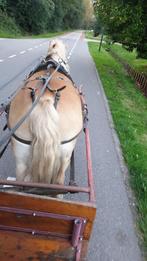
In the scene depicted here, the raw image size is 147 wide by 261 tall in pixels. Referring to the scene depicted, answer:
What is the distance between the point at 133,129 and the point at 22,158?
5846 millimetres

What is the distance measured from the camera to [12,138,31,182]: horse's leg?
3.67 metres

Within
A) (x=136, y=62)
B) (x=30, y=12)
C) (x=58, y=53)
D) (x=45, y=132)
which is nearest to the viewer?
(x=45, y=132)

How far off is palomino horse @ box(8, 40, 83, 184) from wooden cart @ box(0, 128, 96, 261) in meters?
0.79

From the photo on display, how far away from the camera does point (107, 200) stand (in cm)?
530

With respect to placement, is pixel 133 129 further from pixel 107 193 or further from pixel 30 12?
pixel 30 12

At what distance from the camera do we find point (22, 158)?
3746mm

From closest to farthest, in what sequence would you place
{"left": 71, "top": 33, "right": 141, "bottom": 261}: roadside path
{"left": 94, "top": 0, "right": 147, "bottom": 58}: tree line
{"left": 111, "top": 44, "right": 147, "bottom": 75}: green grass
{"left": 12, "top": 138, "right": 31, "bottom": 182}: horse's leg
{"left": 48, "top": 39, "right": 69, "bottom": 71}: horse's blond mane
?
1. {"left": 12, "top": 138, "right": 31, "bottom": 182}: horse's leg
2. {"left": 71, "top": 33, "right": 141, "bottom": 261}: roadside path
3. {"left": 48, "top": 39, "right": 69, "bottom": 71}: horse's blond mane
4. {"left": 94, "top": 0, "right": 147, "bottom": 58}: tree line
5. {"left": 111, "top": 44, "right": 147, "bottom": 75}: green grass

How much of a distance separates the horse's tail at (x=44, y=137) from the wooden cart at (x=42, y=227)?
77 cm

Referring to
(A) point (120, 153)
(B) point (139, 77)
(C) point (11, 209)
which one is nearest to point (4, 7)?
(B) point (139, 77)

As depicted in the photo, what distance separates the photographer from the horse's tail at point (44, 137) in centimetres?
343

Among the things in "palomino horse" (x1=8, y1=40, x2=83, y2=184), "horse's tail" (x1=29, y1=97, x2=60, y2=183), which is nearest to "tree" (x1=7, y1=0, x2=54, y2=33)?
"palomino horse" (x1=8, y1=40, x2=83, y2=184)

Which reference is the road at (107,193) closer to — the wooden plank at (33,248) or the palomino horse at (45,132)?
the palomino horse at (45,132)

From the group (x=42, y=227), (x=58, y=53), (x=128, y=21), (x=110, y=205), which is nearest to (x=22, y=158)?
(x=42, y=227)

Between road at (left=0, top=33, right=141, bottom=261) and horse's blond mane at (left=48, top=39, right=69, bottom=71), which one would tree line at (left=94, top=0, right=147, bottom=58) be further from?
horse's blond mane at (left=48, top=39, right=69, bottom=71)
